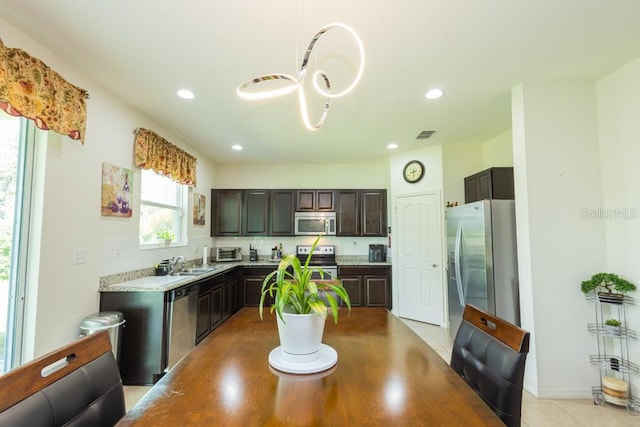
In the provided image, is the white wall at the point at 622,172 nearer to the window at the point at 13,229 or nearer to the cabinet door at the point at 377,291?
the cabinet door at the point at 377,291

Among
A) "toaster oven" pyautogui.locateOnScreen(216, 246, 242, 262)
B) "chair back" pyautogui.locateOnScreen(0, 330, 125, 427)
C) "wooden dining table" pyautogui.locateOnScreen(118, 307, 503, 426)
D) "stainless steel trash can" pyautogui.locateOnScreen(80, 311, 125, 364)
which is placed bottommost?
"stainless steel trash can" pyautogui.locateOnScreen(80, 311, 125, 364)

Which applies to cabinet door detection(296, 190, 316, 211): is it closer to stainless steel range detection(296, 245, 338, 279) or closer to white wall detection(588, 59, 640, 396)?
stainless steel range detection(296, 245, 338, 279)

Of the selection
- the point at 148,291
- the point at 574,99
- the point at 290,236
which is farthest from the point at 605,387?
the point at 290,236

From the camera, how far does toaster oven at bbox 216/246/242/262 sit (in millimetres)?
5031

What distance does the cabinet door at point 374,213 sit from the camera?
513 centimetres

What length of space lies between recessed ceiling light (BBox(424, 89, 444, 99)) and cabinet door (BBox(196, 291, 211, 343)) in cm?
313

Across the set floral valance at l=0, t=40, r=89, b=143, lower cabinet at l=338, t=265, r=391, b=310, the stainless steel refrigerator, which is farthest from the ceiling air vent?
floral valance at l=0, t=40, r=89, b=143

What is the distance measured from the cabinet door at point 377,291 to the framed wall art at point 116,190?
340 centimetres

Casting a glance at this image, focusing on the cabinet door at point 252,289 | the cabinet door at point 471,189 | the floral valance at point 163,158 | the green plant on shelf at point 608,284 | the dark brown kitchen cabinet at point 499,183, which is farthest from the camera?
the cabinet door at point 252,289

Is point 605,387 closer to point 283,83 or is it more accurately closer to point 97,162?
point 283,83

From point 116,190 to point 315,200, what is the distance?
118 inches

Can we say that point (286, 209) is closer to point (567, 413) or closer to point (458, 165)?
point (458, 165)

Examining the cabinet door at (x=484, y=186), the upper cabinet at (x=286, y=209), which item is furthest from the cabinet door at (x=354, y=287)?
the cabinet door at (x=484, y=186)

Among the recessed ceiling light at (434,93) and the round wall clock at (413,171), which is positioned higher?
the recessed ceiling light at (434,93)
